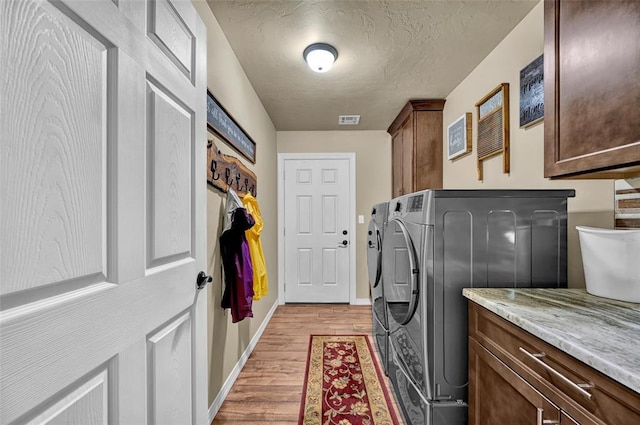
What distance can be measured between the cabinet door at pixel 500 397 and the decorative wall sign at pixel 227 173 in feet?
4.97

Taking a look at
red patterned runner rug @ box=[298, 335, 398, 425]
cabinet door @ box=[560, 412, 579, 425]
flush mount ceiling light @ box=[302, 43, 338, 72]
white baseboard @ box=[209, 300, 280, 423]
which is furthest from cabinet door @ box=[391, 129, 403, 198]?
cabinet door @ box=[560, 412, 579, 425]

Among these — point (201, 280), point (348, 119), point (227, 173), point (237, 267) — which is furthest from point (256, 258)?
point (348, 119)

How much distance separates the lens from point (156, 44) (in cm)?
92

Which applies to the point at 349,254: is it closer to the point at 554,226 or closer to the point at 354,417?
the point at 354,417

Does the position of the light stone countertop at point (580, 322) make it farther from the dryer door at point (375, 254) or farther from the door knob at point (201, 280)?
the door knob at point (201, 280)

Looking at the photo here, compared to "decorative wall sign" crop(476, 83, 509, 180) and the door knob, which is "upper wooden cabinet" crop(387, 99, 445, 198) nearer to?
"decorative wall sign" crop(476, 83, 509, 180)

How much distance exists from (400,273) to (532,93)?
1.28m

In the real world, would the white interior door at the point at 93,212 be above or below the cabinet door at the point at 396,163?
below

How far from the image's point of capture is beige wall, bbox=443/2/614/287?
1451mm

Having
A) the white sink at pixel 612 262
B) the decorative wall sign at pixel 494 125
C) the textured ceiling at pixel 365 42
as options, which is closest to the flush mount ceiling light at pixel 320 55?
the textured ceiling at pixel 365 42

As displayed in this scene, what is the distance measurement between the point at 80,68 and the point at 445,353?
155 cm

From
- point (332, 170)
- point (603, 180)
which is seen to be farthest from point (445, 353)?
point (332, 170)

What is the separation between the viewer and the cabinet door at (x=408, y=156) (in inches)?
124

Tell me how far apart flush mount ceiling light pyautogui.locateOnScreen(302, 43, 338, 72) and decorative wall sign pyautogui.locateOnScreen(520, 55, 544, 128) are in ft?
3.90
